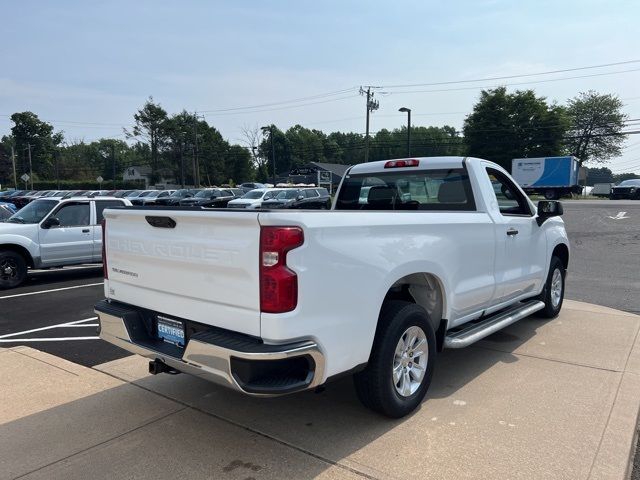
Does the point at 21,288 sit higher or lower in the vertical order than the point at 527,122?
lower

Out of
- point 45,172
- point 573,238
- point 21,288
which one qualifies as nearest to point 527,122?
point 573,238

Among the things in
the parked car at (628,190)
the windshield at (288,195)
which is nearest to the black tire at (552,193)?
the parked car at (628,190)

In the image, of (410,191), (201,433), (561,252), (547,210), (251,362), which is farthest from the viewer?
(561,252)

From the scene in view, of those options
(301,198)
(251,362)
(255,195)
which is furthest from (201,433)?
(255,195)

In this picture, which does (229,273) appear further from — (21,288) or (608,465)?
(21,288)

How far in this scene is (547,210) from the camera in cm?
563

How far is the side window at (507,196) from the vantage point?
518cm

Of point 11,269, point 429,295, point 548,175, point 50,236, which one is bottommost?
point 11,269

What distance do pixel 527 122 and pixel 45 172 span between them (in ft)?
277

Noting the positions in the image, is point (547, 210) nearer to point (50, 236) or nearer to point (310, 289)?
point (310, 289)

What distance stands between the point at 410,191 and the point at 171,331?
2.85m

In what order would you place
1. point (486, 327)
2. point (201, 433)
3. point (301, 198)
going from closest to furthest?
point (201, 433), point (486, 327), point (301, 198)

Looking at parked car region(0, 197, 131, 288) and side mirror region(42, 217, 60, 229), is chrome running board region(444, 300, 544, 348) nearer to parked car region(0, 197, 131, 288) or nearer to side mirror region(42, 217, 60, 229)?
parked car region(0, 197, 131, 288)

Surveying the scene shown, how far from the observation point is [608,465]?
3.06m
